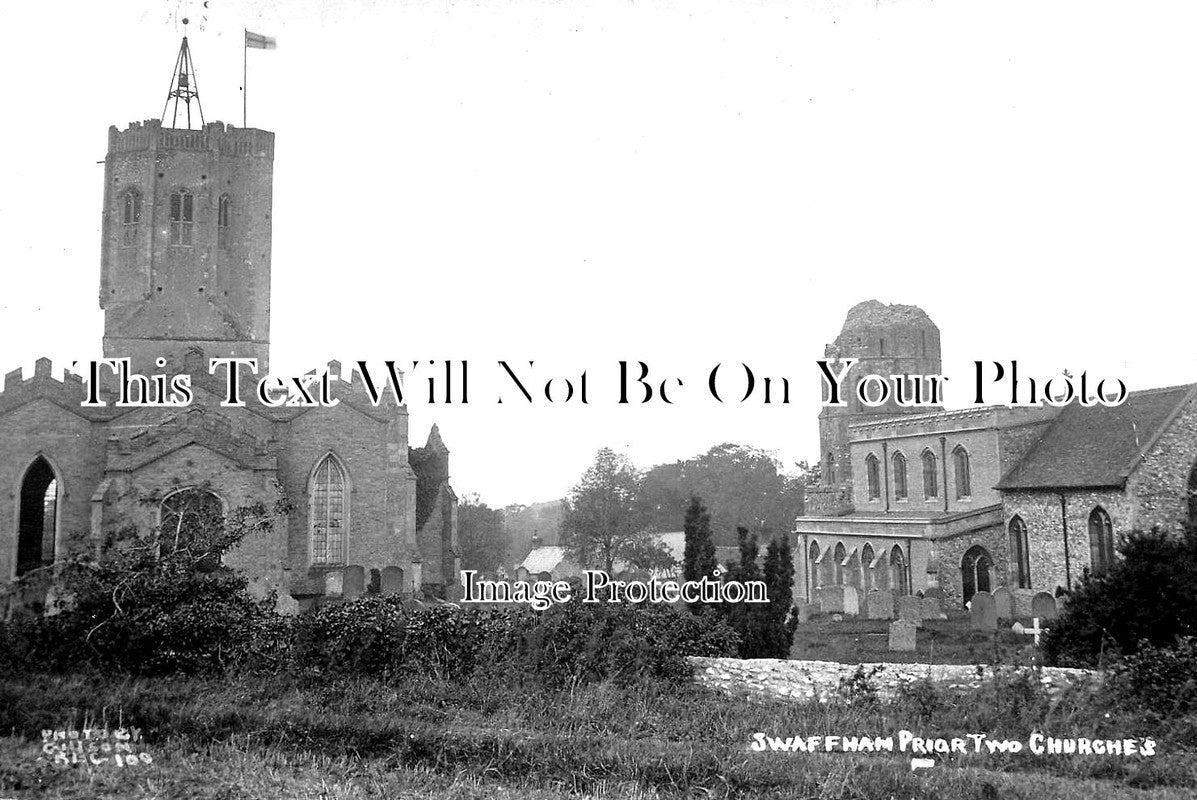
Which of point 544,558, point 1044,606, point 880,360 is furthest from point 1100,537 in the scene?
point 544,558

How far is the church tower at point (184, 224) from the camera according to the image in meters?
41.2

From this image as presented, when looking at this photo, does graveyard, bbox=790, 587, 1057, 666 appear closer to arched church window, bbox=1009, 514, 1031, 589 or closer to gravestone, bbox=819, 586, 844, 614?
gravestone, bbox=819, 586, 844, 614

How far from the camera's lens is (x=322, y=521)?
2792cm

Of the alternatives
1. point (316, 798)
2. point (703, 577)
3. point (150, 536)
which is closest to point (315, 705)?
point (316, 798)

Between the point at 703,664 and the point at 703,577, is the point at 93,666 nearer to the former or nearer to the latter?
the point at 703,664

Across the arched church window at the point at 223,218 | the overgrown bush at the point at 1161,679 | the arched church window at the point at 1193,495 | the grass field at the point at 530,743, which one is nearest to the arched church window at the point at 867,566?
the arched church window at the point at 1193,495

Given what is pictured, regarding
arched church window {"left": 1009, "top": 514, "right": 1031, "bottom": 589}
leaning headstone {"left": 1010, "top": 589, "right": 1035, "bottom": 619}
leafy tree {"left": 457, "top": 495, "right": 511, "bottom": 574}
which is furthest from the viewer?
leafy tree {"left": 457, "top": 495, "right": 511, "bottom": 574}

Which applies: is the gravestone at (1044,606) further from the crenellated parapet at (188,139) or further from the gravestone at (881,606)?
the crenellated parapet at (188,139)

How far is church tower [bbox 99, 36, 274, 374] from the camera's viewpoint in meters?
41.2

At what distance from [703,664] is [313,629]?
15.6 feet

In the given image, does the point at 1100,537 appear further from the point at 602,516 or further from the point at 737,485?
the point at 737,485

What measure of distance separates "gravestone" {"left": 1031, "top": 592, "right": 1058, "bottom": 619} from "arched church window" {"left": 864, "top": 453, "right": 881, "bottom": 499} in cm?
1511

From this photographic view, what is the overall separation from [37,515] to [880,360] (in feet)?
109

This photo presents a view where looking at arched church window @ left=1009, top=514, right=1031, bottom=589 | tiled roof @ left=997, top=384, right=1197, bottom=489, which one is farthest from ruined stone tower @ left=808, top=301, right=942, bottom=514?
arched church window @ left=1009, top=514, right=1031, bottom=589
